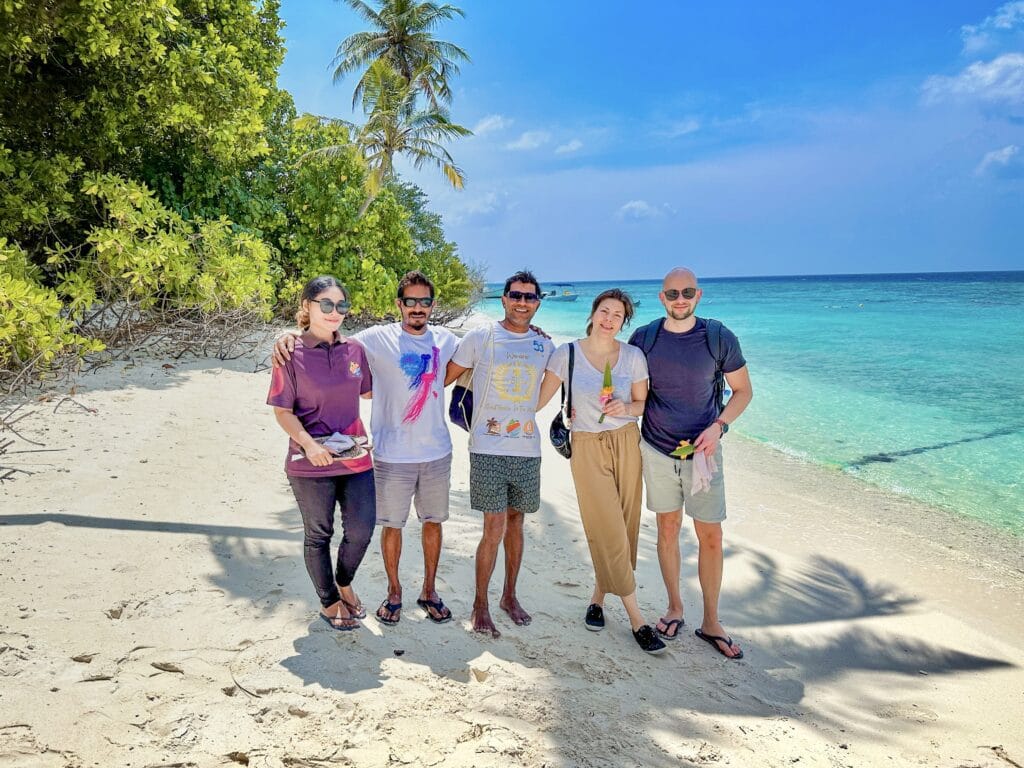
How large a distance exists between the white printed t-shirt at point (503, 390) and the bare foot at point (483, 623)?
0.89 m

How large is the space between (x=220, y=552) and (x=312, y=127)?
19.2 meters

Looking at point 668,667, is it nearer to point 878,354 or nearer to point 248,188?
point 248,188

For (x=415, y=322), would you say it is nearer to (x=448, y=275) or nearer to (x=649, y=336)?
(x=649, y=336)

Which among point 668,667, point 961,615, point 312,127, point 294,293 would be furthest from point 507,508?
point 312,127

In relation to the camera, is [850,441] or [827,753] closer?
[827,753]

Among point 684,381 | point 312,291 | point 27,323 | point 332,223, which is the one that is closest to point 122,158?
point 332,223

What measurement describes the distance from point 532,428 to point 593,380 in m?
0.43

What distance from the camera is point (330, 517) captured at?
10.7 feet

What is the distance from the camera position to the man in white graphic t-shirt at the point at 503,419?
3.56 m

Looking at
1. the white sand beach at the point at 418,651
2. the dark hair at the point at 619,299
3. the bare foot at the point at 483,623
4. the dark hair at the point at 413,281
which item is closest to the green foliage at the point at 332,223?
the white sand beach at the point at 418,651

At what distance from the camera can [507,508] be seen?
12.0 feet

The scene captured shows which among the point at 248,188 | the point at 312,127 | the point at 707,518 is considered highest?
the point at 312,127

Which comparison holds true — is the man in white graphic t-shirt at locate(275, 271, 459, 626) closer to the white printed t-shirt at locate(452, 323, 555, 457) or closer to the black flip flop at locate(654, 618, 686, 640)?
the white printed t-shirt at locate(452, 323, 555, 457)

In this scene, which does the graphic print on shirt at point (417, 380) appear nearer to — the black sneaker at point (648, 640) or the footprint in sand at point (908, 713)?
the black sneaker at point (648, 640)
